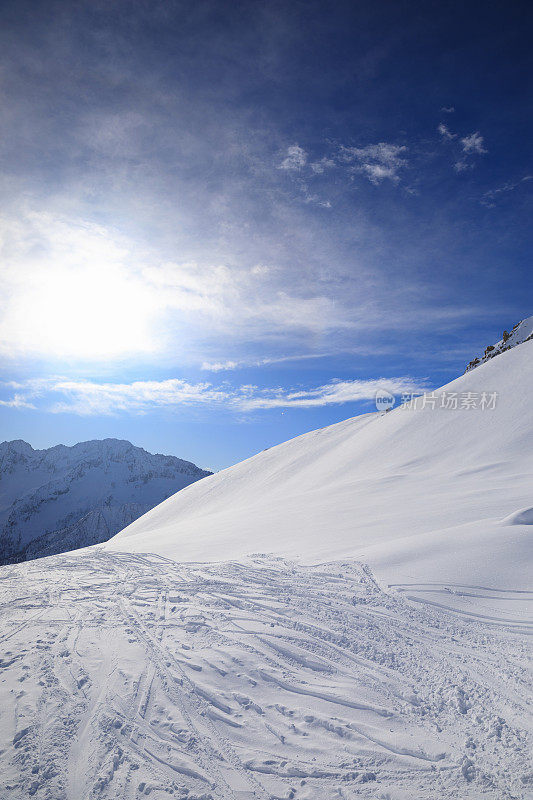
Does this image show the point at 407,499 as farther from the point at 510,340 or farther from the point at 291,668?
the point at 510,340

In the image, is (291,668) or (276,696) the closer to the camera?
(276,696)

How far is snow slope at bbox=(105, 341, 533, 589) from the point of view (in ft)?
28.7

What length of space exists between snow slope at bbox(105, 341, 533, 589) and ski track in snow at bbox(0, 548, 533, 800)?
1.28 meters

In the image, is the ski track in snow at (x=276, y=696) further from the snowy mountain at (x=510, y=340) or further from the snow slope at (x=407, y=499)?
the snowy mountain at (x=510, y=340)

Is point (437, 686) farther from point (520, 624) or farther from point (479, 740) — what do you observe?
point (520, 624)

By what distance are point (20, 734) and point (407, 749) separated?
15.7 feet

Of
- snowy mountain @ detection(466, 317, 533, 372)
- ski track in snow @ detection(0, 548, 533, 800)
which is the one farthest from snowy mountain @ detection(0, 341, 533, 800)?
snowy mountain @ detection(466, 317, 533, 372)

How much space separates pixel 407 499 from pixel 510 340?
6596cm

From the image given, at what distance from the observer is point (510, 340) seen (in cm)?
6669

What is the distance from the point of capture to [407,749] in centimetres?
421

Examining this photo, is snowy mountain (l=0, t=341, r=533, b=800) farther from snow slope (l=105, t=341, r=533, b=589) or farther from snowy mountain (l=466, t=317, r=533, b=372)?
snowy mountain (l=466, t=317, r=533, b=372)

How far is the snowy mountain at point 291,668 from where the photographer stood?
401 centimetres

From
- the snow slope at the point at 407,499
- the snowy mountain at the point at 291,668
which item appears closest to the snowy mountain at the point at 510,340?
the snow slope at the point at 407,499

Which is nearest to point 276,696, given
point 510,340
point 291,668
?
point 291,668
